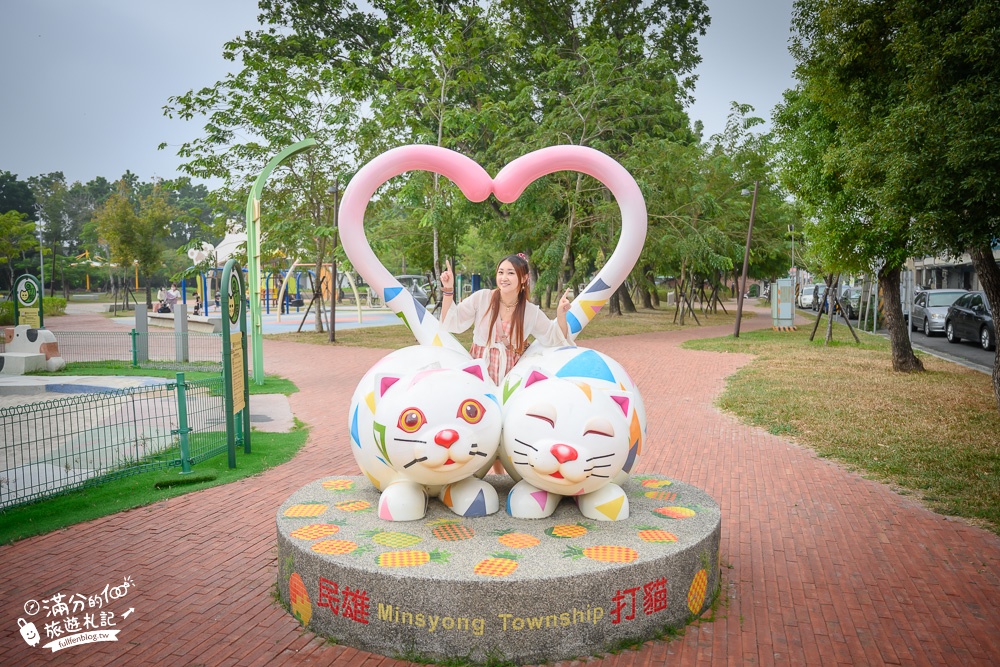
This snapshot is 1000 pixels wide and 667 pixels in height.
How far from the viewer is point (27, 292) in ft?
49.1

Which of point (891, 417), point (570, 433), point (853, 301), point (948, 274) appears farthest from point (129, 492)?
point (948, 274)

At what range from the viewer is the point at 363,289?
52188mm

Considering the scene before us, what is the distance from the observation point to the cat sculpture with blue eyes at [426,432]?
3846mm

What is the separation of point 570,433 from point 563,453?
4.6 inches

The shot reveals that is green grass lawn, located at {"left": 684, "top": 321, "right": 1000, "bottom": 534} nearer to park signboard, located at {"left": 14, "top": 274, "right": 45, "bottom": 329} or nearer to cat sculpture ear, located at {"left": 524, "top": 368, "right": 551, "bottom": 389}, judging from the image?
cat sculpture ear, located at {"left": 524, "top": 368, "right": 551, "bottom": 389}

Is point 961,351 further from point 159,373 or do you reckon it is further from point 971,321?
point 159,373

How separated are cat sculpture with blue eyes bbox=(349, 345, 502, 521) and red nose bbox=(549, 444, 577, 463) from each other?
37 cm

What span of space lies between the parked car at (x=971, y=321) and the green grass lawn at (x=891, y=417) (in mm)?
3052

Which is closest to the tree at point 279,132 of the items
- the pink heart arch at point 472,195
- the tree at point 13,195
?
the pink heart arch at point 472,195

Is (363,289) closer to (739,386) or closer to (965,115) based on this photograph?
(739,386)

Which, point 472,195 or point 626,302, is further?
point 626,302

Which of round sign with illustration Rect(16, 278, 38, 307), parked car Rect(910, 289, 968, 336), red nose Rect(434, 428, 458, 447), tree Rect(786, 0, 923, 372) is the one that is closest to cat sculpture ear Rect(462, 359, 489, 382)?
red nose Rect(434, 428, 458, 447)

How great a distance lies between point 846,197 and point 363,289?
42.8 meters

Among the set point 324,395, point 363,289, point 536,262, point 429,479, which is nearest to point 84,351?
point 324,395
